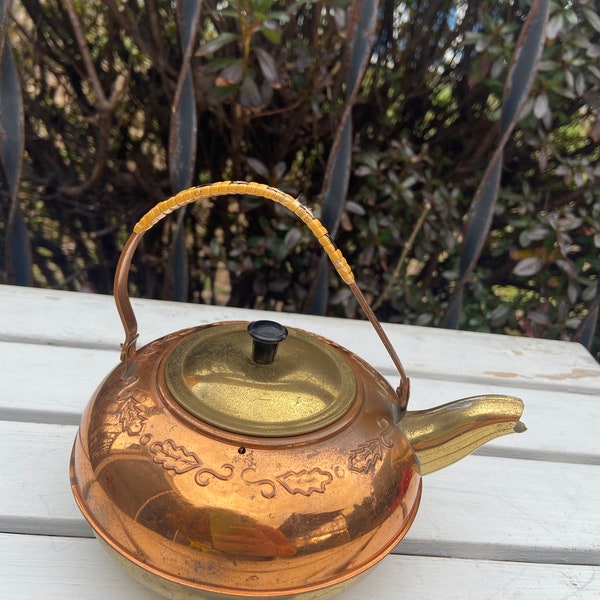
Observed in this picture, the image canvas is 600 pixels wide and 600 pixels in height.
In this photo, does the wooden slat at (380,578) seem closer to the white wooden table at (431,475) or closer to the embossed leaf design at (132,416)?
the white wooden table at (431,475)

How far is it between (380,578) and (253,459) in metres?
0.26

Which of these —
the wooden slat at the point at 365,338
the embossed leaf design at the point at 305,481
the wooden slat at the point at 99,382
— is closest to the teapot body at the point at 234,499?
the embossed leaf design at the point at 305,481

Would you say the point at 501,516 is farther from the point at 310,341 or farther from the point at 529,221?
the point at 529,221

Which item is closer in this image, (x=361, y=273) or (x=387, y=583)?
(x=387, y=583)

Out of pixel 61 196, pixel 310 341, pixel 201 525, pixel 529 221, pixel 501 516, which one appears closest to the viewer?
pixel 201 525

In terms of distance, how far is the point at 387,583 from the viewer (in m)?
0.62

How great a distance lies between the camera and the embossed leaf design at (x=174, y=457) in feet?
1.58

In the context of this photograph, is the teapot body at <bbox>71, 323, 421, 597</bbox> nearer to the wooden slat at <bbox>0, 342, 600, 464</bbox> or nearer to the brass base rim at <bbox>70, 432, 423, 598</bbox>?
the brass base rim at <bbox>70, 432, 423, 598</bbox>

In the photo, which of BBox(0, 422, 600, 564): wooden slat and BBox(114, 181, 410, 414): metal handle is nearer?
BBox(114, 181, 410, 414): metal handle

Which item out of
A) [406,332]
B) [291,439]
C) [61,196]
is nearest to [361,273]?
[406,332]

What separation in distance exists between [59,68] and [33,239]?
1.66 feet

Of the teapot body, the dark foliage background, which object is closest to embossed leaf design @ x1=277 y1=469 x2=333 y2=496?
the teapot body

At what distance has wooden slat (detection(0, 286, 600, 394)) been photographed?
0.98 m

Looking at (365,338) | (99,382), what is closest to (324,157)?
(365,338)
